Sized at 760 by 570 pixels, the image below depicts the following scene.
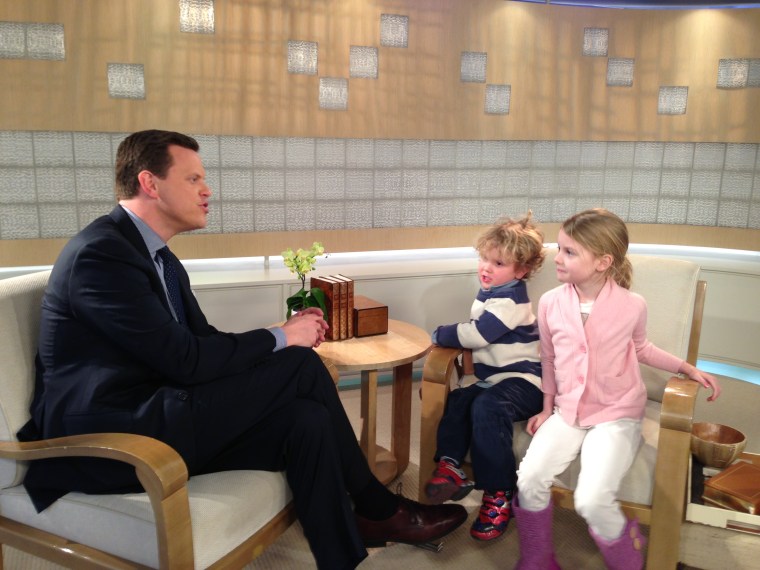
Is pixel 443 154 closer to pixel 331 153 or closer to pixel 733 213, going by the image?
pixel 331 153

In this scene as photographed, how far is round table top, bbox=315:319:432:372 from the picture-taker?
2.71 m

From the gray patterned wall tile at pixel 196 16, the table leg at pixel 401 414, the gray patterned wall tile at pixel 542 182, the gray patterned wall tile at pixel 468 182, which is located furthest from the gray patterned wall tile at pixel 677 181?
the gray patterned wall tile at pixel 196 16

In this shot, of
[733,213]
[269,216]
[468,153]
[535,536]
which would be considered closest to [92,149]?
[269,216]

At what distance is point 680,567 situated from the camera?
7.91ft

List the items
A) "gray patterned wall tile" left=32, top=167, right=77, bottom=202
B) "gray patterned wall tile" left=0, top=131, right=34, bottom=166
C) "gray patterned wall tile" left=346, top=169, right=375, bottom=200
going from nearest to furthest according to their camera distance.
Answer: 1. "gray patterned wall tile" left=0, top=131, right=34, bottom=166
2. "gray patterned wall tile" left=32, top=167, right=77, bottom=202
3. "gray patterned wall tile" left=346, top=169, right=375, bottom=200

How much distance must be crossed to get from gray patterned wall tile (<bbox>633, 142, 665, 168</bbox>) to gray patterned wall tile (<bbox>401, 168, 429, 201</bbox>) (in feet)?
4.76

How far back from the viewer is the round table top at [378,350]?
271 cm

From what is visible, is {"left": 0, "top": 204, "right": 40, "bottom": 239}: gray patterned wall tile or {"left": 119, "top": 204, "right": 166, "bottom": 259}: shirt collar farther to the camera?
{"left": 0, "top": 204, "right": 40, "bottom": 239}: gray patterned wall tile

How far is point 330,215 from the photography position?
163 inches

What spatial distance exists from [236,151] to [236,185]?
0.18 meters

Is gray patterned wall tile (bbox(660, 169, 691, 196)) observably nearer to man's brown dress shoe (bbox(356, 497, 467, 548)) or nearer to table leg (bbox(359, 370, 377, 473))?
table leg (bbox(359, 370, 377, 473))

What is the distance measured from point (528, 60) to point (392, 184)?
111 cm

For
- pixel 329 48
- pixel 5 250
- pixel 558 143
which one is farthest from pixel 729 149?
pixel 5 250

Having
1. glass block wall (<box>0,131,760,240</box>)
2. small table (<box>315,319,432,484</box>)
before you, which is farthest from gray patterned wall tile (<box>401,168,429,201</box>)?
small table (<box>315,319,432,484</box>)
